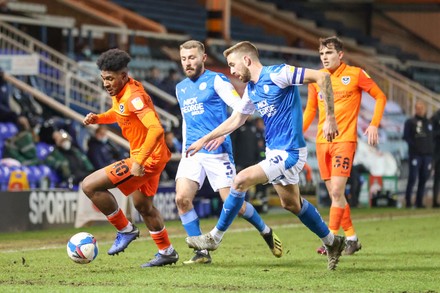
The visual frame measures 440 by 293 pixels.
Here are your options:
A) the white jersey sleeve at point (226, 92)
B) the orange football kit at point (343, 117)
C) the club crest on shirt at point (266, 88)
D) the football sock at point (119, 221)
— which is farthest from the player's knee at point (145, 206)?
the orange football kit at point (343, 117)

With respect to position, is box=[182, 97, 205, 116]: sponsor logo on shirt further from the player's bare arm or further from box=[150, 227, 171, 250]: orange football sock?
box=[150, 227, 171, 250]: orange football sock

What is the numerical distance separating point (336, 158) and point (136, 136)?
9.07 ft

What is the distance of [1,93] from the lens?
1930 centimetres

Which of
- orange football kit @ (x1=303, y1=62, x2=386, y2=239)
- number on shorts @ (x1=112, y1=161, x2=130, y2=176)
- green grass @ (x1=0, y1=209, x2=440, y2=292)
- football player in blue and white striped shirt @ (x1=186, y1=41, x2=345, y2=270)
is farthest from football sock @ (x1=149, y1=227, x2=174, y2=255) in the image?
orange football kit @ (x1=303, y1=62, x2=386, y2=239)

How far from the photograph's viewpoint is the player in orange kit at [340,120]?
12.2 m

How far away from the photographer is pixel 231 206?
34.0ft

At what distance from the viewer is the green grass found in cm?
902

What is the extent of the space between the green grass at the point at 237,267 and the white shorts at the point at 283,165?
0.84 m

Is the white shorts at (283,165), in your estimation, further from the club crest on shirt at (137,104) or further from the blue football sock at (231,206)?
the club crest on shirt at (137,104)

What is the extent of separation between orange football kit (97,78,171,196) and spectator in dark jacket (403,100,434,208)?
12777mm

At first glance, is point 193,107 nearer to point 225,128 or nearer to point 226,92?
point 226,92

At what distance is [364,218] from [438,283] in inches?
408

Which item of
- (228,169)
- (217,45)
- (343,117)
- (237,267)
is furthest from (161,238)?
(217,45)

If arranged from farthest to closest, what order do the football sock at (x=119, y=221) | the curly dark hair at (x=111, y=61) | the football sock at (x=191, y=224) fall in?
the football sock at (x=191, y=224)
the football sock at (x=119, y=221)
the curly dark hair at (x=111, y=61)
